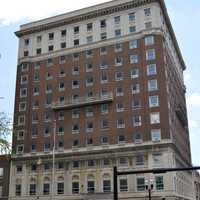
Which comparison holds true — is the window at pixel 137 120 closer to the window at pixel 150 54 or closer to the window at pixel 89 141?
the window at pixel 89 141

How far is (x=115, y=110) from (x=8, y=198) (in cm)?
3047

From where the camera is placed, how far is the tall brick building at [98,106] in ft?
241

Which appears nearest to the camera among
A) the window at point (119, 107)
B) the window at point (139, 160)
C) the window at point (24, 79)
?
the window at point (139, 160)

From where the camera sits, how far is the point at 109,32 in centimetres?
→ 8381

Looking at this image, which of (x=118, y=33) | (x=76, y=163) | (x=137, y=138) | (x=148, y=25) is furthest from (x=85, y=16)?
(x=76, y=163)

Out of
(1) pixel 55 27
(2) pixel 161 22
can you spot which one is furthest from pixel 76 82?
(2) pixel 161 22

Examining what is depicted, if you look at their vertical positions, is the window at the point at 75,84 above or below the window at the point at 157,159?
above

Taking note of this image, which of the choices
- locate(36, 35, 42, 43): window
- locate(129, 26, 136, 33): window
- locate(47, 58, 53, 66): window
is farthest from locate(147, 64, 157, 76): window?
locate(36, 35, 42, 43): window

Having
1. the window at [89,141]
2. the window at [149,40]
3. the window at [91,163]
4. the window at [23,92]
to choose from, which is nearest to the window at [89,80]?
the window at [89,141]

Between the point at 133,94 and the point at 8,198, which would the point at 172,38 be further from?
the point at 8,198

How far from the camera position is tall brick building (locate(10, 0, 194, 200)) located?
73.3 metres

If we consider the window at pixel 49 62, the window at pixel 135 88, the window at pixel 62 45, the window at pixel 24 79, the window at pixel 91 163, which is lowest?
the window at pixel 91 163

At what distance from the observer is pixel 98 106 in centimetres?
7925

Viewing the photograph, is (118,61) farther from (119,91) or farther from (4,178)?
(4,178)
